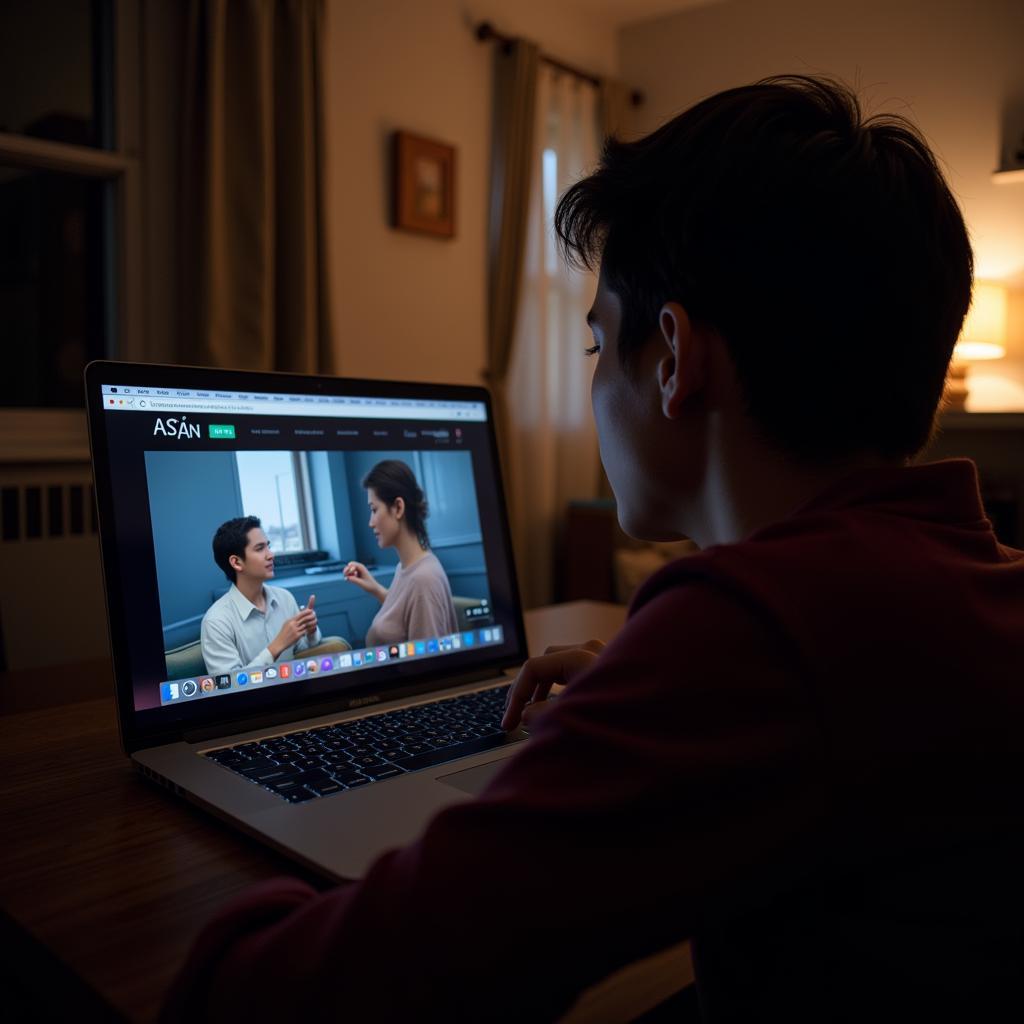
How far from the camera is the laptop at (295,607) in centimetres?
71

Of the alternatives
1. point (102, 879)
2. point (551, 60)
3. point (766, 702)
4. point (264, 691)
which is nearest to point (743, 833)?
point (766, 702)

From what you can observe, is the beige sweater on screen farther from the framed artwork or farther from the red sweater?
the framed artwork

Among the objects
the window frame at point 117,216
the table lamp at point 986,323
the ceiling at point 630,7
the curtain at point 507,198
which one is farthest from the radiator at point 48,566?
the ceiling at point 630,7

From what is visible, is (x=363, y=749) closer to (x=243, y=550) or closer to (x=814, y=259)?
(x=243, y=550)

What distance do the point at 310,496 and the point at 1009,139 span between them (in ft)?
11.7

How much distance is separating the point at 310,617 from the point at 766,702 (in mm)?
593

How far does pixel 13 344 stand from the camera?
2.55 meters

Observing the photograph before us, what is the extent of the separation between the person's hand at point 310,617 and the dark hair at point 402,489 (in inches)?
5.8

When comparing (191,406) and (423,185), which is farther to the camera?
(423,185)

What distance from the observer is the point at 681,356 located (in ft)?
1.89

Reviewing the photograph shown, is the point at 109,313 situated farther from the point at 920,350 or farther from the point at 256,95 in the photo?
the point at 920,350

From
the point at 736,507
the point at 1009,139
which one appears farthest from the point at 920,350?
the point at 1009,139

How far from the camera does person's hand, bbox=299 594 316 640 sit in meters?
0.91

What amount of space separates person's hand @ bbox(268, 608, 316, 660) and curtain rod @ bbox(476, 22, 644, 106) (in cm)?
329
